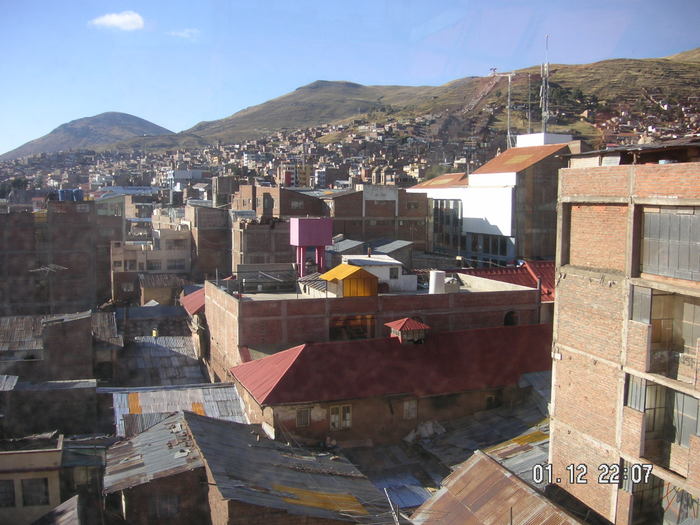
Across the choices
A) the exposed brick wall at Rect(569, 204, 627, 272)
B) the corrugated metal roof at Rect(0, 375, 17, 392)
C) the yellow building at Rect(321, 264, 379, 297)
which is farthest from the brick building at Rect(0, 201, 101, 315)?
the exposed brick wall at Rect(569, 204, 627, 272)

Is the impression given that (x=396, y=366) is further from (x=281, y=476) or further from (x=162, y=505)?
(x=162, y=505)

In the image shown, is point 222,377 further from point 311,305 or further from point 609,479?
point 609,479

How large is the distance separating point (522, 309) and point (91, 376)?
11399 mm

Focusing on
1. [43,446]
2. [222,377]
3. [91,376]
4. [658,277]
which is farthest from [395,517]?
[91,376]

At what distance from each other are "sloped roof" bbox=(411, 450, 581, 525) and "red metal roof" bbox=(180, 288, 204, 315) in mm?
13974

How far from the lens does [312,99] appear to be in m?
188

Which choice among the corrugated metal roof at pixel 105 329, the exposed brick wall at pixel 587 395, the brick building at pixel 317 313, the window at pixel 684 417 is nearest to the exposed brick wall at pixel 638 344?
the exposed brick wall at pixel 587 395

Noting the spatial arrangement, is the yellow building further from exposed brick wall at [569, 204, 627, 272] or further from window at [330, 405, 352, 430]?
exposed brick wall at [569, 204, 627, 272]

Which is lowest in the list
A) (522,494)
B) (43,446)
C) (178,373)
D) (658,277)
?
(178,373)

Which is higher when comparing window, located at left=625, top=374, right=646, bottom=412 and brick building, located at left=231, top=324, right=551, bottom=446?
window, located at left=625, top=374, right=646, bottom=412

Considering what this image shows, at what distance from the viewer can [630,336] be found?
824cm

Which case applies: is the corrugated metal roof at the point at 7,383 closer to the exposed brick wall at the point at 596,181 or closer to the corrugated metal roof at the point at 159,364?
the corrugated metal roof at the point at 159,364

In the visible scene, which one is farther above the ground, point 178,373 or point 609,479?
point 609,479

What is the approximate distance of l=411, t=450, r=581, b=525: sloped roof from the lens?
7.01 m
